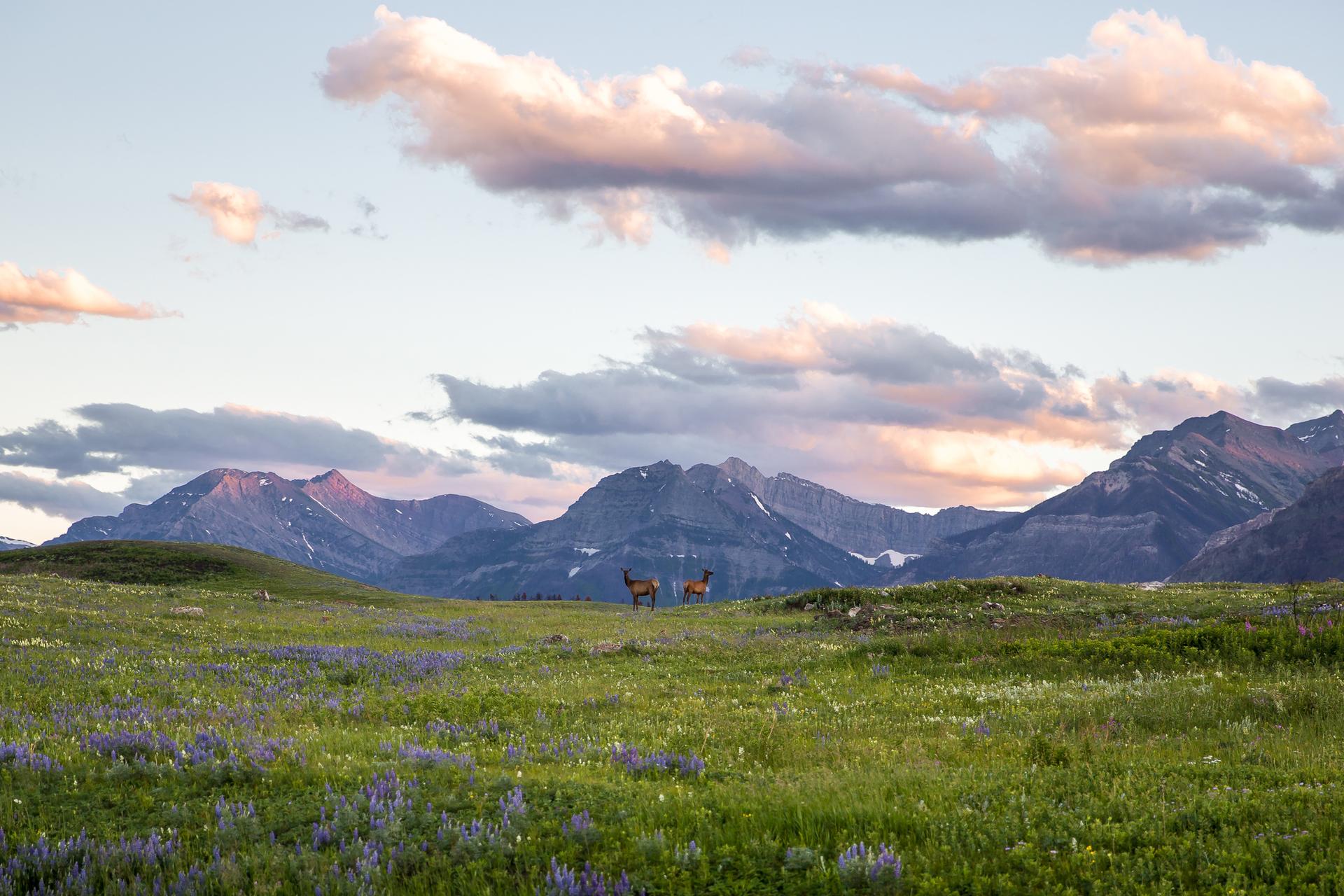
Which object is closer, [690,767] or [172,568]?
[690,767]

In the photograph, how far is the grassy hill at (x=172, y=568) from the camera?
72500mm

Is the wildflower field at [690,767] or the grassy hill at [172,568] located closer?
the wildflower field at [690,767]

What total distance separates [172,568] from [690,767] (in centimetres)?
8009

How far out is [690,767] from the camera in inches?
461

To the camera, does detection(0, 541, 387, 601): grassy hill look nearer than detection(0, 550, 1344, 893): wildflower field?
No

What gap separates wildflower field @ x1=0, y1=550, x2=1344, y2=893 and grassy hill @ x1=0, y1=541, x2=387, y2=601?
164ft

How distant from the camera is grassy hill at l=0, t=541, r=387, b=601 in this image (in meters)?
72.5

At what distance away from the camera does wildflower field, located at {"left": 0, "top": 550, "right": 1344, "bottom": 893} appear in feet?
26.1

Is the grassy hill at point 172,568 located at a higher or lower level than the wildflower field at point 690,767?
Result: lower

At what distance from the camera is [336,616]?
41812 millimetres

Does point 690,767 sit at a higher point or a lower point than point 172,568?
higher

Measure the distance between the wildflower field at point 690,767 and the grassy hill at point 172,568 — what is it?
49917 mm

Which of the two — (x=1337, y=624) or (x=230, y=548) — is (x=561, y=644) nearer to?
(x=1337, y=624)

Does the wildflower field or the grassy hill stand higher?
the wildflower field
